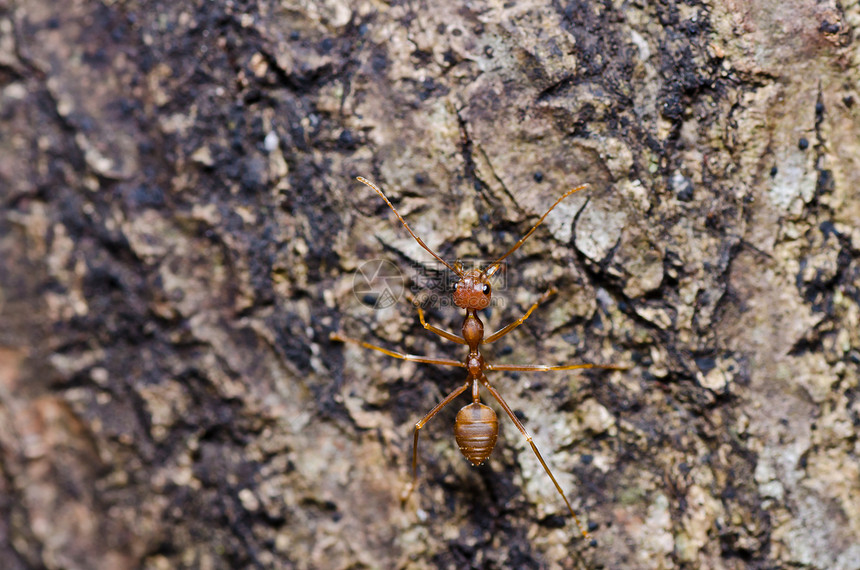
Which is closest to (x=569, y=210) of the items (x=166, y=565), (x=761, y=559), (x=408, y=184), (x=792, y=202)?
(x=408, y=184)

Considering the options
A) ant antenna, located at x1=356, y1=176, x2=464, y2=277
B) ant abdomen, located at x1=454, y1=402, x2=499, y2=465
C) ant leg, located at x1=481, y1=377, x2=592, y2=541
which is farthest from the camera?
ant antenna, located at x1=356, y1=176, x2=464, y2=277

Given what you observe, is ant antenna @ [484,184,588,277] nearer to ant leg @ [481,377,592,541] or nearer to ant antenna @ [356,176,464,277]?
ant antenna @ [356,176,464,277]

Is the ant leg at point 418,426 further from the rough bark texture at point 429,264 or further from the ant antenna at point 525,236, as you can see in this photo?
the ant antenna at point 525,236

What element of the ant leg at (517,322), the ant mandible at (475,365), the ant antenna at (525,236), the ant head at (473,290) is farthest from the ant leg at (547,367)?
the ant antenna at (525,236)

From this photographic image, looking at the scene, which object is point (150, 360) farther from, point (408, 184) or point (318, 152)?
point (408, 184)

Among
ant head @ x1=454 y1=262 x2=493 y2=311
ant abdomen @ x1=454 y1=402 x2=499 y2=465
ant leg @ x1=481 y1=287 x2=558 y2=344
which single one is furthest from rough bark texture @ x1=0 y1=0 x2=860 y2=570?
ant abdomen @ x1=454 y1=402 x2=499 y2=465

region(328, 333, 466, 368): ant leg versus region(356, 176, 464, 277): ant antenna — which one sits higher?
region(356, 176, 464, 277): ant antenna
